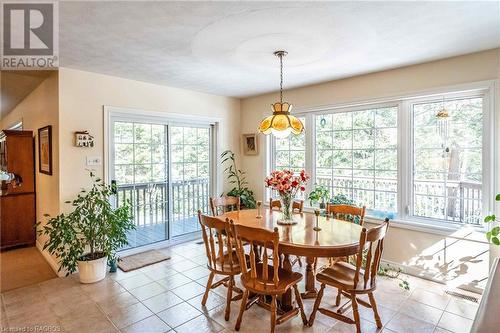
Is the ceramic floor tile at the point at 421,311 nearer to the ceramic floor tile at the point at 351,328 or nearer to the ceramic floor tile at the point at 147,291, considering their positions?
the ceramic floor tile at the point at 351,328

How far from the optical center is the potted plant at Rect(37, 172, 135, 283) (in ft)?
9.82

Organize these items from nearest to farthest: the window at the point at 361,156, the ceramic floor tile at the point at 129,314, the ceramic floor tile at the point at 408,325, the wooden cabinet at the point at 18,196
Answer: the ceramic floor tile at the point at 408,325 → the ceramic floor tile at the point at 129,314 → the window at the point at 361,156 → the wooden cabinet at the point at 18,196

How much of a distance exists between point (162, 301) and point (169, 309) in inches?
7.0

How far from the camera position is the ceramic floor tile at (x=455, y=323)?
228 centimetres

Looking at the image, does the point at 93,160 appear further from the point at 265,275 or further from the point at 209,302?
the point at 265,275

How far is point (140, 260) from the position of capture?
Result: 376 centimetres

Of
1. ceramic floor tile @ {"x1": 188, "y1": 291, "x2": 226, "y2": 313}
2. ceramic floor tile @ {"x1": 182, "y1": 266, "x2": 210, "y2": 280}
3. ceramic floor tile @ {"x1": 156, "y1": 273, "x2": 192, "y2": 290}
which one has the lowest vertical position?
ceramic floor tile @ {"x1": 188, "y1": 291, "x2": 226, "y2": 313}

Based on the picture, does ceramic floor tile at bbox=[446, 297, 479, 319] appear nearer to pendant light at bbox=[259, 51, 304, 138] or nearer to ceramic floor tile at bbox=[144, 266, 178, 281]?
pendant light at bbox=[259, 51, 304, 138]

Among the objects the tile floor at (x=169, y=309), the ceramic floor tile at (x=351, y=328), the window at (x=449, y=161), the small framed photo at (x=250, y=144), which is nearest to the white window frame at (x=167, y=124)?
the small framed photo at (x=250, y=144)

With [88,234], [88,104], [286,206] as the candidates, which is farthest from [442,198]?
[88,104]

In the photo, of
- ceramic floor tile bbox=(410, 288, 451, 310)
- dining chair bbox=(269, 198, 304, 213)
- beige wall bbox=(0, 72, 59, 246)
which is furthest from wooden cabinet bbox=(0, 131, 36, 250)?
ceramic floor tile bbox=(410, 288, 451, 310)

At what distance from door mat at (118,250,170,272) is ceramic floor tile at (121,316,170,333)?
1.22 m

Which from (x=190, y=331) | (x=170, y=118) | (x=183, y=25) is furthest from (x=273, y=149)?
(x=190, y=331)

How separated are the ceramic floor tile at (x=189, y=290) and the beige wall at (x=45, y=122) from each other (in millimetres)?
1842
